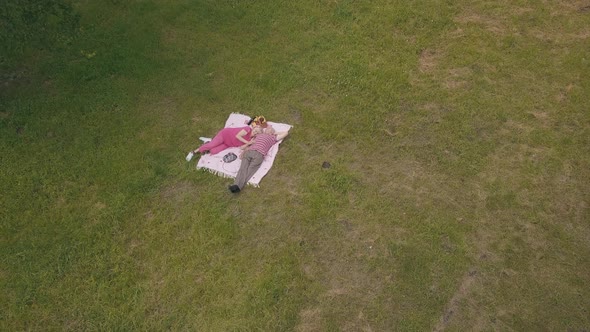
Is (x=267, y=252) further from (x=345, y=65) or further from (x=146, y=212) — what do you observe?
(x=345, y=65)

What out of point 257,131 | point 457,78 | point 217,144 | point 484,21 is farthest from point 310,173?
point 484,21

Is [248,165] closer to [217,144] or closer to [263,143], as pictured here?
[263,143]

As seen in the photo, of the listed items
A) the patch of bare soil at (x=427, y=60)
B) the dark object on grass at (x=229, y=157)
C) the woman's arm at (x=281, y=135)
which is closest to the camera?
the dark object on grass at (x=229, y=157)

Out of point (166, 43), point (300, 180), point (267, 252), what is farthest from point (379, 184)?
point (166, 43)

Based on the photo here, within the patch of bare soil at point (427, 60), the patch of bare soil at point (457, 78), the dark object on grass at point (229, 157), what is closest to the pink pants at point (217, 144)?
the dark object on grass at point (229, 157)

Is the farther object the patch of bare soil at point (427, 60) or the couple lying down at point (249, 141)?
the patch of bare soil at point (427, 60)

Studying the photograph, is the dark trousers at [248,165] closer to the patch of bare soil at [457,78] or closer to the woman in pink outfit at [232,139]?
the woman in pink outfit at [232,139]
